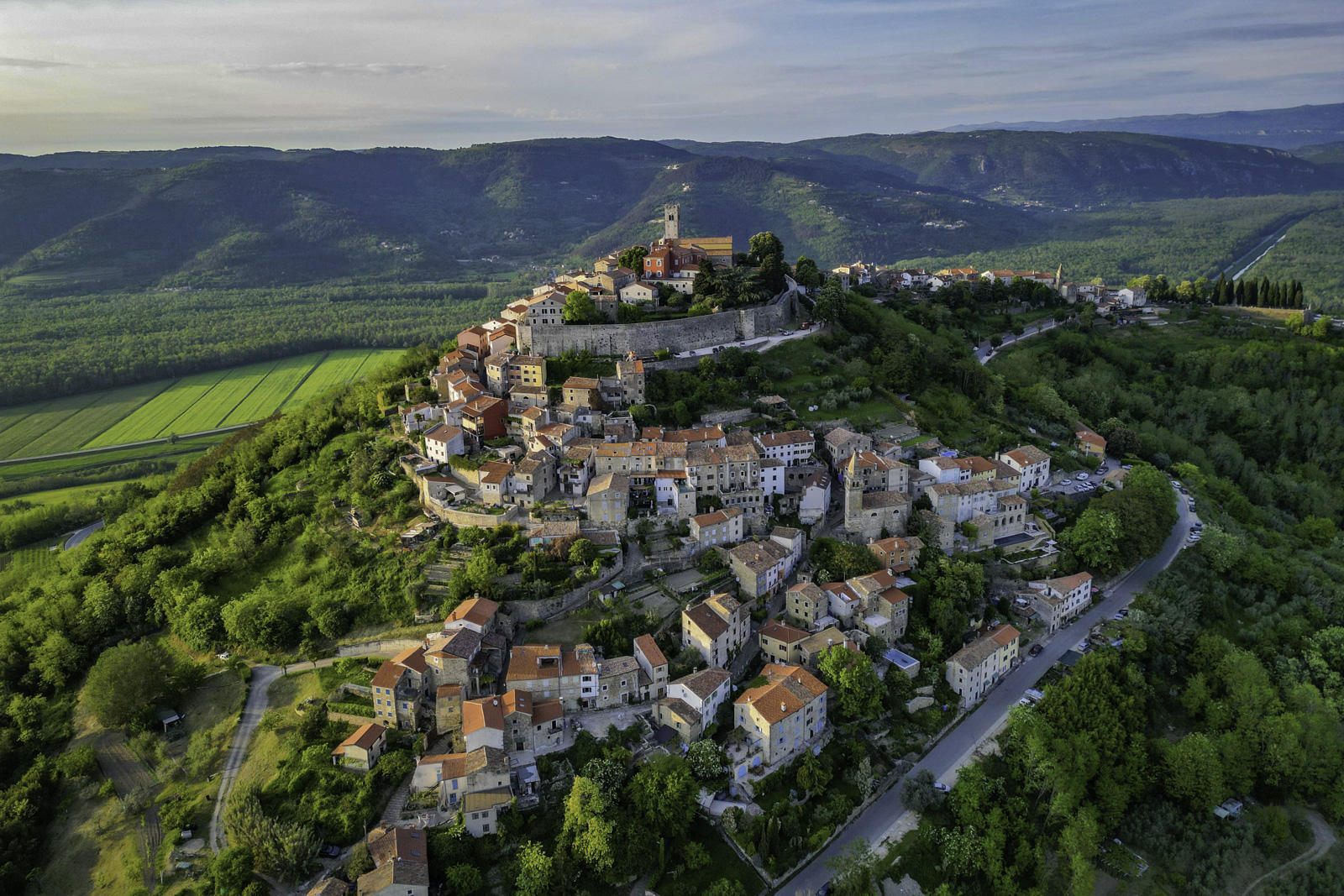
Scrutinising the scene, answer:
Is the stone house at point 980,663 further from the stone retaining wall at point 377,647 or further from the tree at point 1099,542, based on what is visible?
the stone retaining wall at point 377,647

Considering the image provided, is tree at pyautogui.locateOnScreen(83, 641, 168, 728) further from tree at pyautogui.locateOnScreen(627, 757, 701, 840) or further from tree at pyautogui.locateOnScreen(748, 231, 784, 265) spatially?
tree at pyautogui.locateOnScreen(748, 231, 784, 265)

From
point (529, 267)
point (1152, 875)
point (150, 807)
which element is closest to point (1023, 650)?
point (1152, 875)

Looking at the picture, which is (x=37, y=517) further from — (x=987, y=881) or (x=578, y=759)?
(x=987, y=881)

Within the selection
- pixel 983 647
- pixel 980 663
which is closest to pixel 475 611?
pixel 980 663

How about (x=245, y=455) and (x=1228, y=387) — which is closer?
(x=245, y=455)

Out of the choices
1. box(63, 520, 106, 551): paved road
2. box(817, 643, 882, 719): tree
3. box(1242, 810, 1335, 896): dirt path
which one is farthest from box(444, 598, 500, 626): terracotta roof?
box(63, 520, 106, 551): paved road
